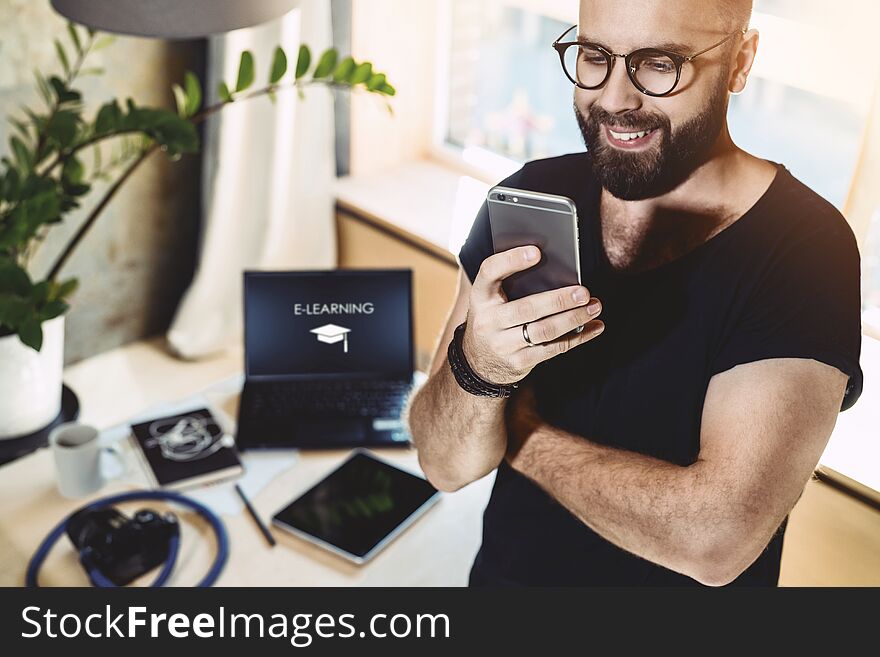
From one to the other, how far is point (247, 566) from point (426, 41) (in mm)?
1572

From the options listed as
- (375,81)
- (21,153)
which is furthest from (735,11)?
(21,153)

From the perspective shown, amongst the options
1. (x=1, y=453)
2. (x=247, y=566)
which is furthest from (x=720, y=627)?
(x=1, y=453)

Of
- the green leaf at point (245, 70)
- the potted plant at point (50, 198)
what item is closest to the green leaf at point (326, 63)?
the potted plant at point (50, 198)

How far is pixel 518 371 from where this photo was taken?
0.94 metres

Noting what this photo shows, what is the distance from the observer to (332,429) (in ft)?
5.53

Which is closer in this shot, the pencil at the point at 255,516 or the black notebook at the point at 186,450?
the pencil at the point at 255,516

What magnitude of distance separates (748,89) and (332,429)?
1.09 m

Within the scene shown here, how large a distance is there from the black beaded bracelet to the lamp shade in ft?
1.71

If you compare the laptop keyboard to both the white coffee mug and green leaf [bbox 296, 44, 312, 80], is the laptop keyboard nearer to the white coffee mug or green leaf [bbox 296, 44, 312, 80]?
the white coffee mug

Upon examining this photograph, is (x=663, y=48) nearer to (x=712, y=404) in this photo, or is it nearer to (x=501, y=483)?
(x=712, y=404)

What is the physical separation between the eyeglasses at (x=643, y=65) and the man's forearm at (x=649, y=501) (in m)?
0.40

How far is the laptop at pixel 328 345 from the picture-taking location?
68.1 inches

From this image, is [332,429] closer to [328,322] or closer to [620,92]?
[328,322]

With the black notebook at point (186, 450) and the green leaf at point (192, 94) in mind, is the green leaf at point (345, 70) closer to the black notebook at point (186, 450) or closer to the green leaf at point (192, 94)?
the green leaf at point (192, 94)
